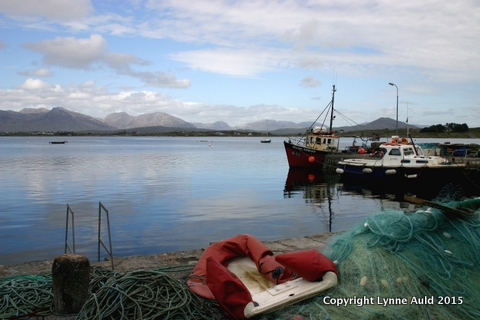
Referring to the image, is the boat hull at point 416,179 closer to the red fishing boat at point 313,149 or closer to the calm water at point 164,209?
the calm water at point 164,209

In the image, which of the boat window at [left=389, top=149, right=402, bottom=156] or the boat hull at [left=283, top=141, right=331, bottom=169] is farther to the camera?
the boat hull at [left=283, top=141, right=331, bottom=169]

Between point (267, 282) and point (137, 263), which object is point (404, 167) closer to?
point (137, 263)

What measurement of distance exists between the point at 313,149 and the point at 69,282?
35336 millimetres

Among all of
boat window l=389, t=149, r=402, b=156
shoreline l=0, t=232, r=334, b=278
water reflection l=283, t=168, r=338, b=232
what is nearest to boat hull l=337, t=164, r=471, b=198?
boat window l=389, t=149, r=402, b=156

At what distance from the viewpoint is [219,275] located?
15.4 ft

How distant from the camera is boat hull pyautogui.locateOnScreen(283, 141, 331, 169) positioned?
38.8 meters

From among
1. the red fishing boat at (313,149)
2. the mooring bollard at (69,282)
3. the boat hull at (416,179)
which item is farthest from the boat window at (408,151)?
the mooring bollard at (69,282)

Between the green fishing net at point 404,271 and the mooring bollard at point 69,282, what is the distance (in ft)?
7.11

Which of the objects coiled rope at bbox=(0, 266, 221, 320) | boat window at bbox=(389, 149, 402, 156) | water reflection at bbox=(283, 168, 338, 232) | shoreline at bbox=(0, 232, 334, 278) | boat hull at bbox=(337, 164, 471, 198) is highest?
boat window at bbox=(389, 149, 402, 156)

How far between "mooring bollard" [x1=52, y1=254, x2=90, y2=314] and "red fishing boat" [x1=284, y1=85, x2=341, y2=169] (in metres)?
34.5

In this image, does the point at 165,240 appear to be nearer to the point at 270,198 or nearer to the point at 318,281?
the point at 318,281

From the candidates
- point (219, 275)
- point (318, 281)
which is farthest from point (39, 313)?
point (318, 281)

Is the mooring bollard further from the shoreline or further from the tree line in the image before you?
the tree line

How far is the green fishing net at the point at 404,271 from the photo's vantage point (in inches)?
182
